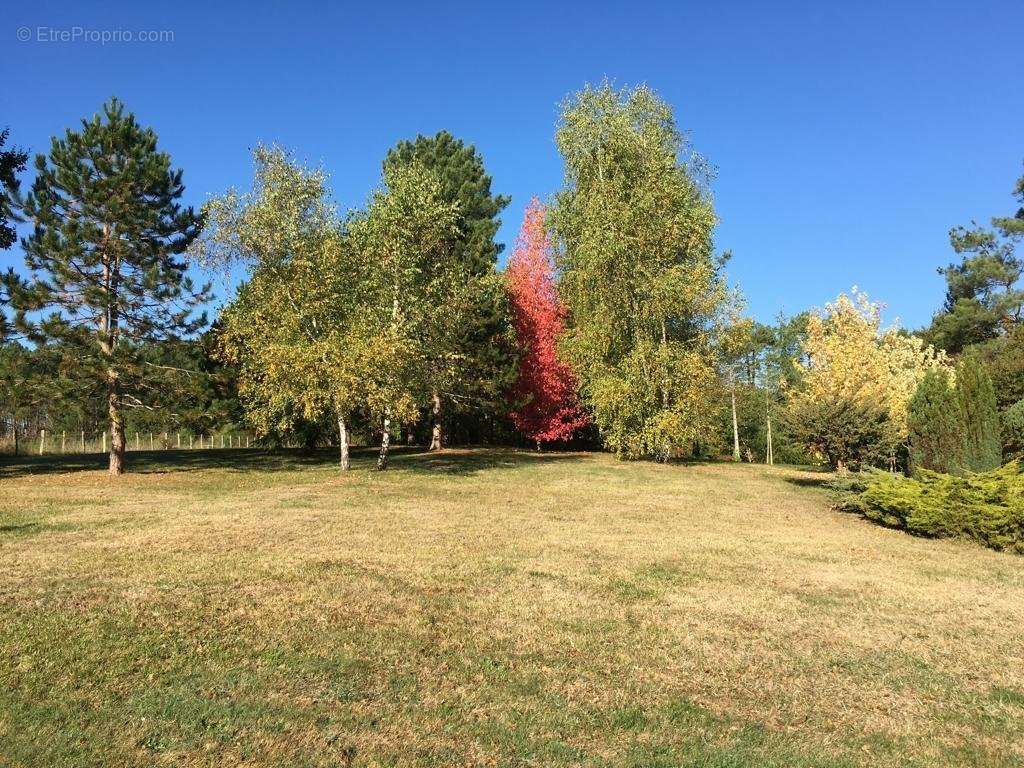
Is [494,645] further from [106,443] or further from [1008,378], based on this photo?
[106,443]

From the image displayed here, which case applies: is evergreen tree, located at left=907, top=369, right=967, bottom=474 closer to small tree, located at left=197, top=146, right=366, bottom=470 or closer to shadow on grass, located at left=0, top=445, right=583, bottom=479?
shadow on grass, located at left=0, top=445, right=583, bottom=479

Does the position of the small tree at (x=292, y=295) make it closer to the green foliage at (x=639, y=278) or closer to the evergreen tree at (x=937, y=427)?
the green foliage at (x=639, y=278)

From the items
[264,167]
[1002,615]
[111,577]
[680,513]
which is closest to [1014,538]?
[1002,615]

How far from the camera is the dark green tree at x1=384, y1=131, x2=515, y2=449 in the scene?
97.3 feet

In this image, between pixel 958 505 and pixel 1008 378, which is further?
pixel 1008 378

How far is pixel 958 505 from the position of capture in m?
12.3

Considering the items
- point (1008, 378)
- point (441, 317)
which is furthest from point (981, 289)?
point (441, 317)

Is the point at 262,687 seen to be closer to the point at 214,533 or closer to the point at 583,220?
the point at 214,533

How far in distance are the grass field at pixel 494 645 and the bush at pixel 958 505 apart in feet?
2.14

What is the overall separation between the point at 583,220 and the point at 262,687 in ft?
85.8

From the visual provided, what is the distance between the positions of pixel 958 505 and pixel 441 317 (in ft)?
52.1

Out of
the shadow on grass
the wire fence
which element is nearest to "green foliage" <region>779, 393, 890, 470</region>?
the shadow on grass

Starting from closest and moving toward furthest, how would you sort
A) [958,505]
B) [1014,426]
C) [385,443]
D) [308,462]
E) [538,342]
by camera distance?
[958,505], [1014,426], [385,443], [308,462], [538,342]

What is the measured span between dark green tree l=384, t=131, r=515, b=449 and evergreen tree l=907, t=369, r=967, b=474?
637 inches
